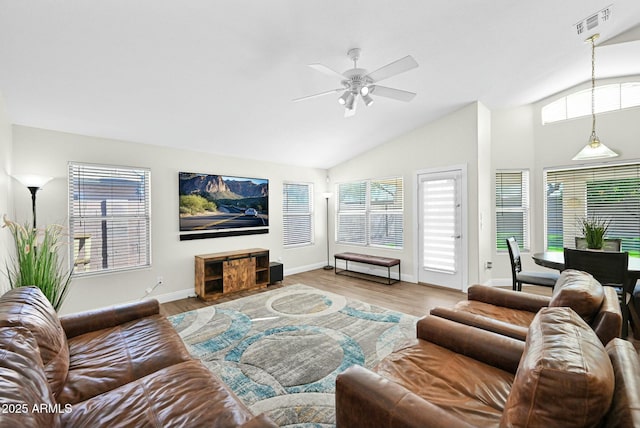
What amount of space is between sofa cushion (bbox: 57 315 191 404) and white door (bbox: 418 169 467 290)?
4.16 m

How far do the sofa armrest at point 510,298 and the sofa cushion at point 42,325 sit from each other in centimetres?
305

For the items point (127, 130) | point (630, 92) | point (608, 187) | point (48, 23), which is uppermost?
point (630, 92)

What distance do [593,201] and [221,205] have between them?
6.03 meters

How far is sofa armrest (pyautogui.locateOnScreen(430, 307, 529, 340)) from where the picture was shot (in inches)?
70.0

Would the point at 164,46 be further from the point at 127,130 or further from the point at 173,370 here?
the point at 173,370

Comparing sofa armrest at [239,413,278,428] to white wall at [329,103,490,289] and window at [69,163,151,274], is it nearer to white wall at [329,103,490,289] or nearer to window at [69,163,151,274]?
window at [69,163,151,274]

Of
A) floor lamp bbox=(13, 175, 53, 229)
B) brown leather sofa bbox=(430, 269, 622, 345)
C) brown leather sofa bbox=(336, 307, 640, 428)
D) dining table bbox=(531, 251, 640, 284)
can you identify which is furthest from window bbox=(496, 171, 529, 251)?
floor lamp bbox=(13, 175, 53, 229)

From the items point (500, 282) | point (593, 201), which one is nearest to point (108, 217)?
point (500, 282)

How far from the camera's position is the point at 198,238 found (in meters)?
4.58

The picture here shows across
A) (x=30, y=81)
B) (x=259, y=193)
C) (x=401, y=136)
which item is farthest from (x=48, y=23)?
(x=401, y=136)

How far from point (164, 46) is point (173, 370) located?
96.5 inches

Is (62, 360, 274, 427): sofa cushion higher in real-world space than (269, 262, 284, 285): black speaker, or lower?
higher

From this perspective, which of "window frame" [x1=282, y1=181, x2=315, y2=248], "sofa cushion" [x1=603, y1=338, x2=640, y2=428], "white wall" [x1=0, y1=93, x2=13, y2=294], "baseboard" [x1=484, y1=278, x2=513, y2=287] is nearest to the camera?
"sofa cushion" [x1=603, y1=338, x2=640, y2=428]

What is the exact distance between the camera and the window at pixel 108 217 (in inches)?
141
